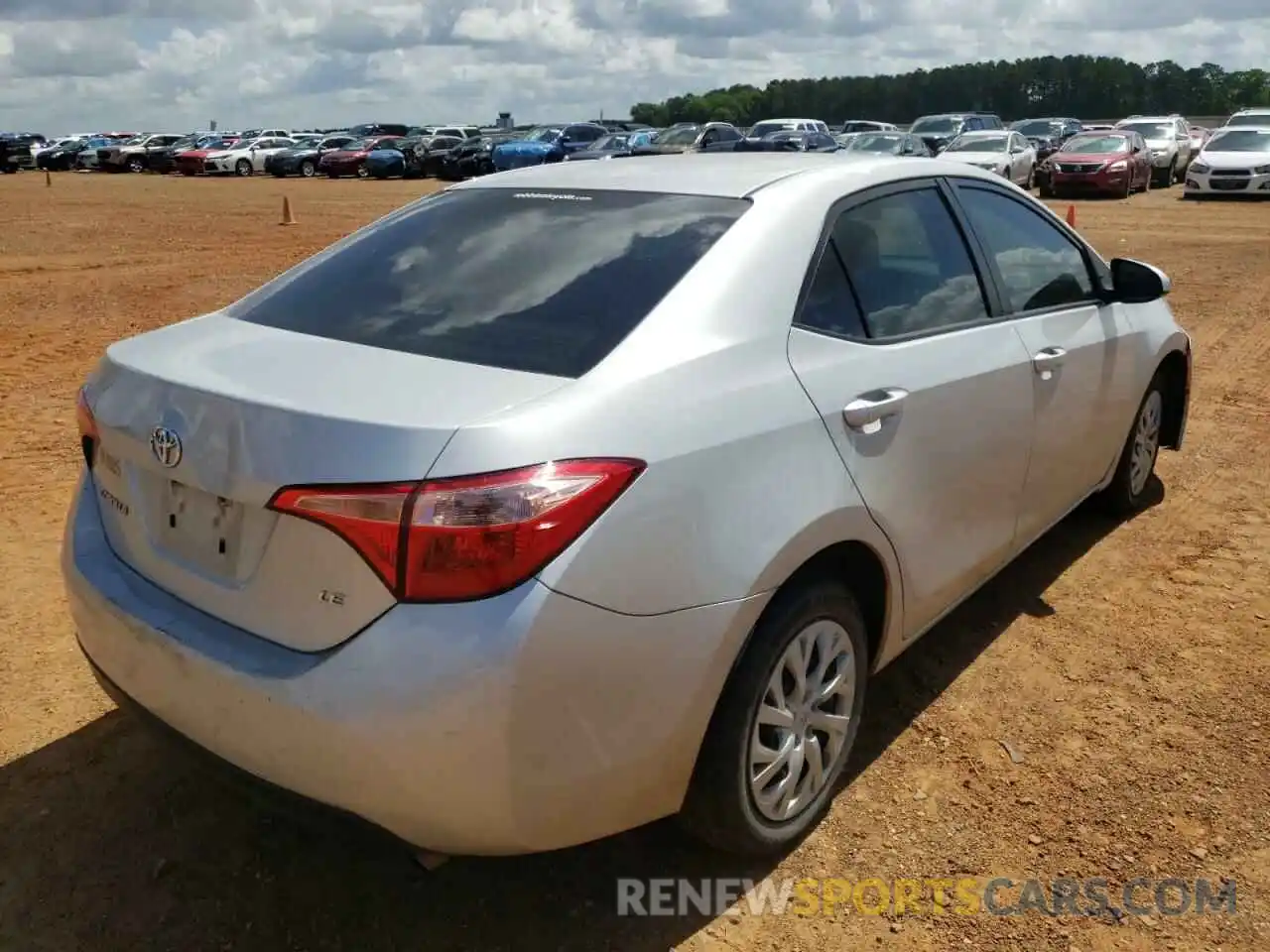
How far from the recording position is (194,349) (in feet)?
8.91

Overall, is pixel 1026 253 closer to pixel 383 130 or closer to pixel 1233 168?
pixel 1233 168

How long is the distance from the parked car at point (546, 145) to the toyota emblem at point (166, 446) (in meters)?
30.2

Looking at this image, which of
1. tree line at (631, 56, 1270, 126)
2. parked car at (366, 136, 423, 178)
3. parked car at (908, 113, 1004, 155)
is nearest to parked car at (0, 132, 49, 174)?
parked car at (366, 136, 423, 178)

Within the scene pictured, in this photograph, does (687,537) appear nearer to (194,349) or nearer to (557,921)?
(557,921)

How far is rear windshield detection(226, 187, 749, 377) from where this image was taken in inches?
102

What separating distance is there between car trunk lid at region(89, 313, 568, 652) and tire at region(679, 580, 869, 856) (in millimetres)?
800

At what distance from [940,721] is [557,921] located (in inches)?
58.5

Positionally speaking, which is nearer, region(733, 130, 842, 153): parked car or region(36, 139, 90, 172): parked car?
region(733, 130, 842, 153): parked car

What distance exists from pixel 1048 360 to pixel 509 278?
1936 millimetres

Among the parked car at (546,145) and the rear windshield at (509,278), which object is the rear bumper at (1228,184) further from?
Result: the rear windshield at (509,278)

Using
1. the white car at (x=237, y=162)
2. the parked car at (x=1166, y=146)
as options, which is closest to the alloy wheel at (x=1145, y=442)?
the parked car at (x=1166, y=146)

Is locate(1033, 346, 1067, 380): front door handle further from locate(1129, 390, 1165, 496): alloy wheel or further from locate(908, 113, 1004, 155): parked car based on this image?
locate(908, 113, 1004, 155): parked car

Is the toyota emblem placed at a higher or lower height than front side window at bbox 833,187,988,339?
lower
